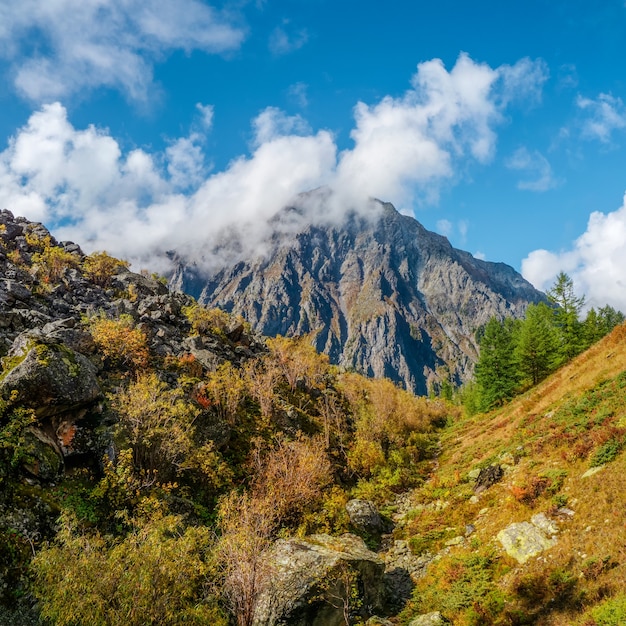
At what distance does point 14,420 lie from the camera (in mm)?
19172

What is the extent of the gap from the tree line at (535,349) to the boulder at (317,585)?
56.7 meters

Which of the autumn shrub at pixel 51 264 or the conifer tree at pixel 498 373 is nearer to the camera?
the autumn shrub at pixel 51 264

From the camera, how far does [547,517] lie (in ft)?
73.9

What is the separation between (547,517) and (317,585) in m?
14.3

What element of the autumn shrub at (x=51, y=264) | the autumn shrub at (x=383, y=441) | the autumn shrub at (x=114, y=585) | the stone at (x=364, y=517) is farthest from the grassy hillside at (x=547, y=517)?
the autumn shrub at (x=51, y=264)

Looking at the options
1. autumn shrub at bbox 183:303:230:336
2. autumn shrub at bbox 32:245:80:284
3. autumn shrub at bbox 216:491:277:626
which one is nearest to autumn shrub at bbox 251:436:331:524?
autumn shrub at bbox 216:491:277:626

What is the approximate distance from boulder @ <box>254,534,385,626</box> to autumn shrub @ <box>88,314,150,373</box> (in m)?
22.0

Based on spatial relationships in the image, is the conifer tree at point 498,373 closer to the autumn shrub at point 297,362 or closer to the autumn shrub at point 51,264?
the autumn shrub at point 297,362

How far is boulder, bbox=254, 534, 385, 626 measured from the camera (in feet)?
57.4

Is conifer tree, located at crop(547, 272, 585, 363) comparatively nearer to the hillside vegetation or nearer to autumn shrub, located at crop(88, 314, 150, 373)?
the hillside vegetation

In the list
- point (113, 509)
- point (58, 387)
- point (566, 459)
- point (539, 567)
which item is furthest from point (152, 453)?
point (566, 459)

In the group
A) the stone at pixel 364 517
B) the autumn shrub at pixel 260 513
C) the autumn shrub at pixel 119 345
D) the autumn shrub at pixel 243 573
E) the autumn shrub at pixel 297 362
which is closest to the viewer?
the autumn shrub at pixel 243 573

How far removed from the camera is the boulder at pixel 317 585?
17506mm

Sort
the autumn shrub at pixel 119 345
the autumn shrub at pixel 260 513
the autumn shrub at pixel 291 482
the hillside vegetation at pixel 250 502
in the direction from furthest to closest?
the autumn shrub at pixel 119 345
the autumn shrub at pixel 291 482
the autumn shrub at pixel 260 513
the hillside vegetation at pixel 250 502
